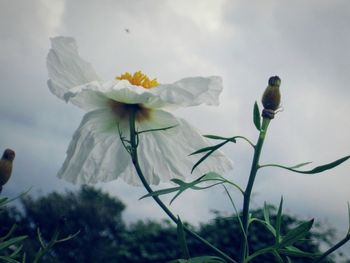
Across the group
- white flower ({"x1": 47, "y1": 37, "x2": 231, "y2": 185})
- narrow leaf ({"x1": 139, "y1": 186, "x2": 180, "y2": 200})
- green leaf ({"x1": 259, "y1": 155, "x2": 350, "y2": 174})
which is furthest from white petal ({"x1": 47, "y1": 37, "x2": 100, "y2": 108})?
green leaf ({"x1": 259, "y1": 155, "x2": 350, "y2": 174})

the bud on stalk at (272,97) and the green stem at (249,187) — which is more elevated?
the bud on stalk at (272,97)

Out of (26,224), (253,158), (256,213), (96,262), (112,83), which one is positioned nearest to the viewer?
(253,158)

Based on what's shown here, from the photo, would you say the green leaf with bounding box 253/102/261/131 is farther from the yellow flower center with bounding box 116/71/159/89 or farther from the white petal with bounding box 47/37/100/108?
the white petal with bounding box 47/37/100/108

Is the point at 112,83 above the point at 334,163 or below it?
above

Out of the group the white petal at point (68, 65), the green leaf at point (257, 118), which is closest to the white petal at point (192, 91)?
the green leaf at point (257, 118)

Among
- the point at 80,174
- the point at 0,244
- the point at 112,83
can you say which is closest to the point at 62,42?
the point at 112,83

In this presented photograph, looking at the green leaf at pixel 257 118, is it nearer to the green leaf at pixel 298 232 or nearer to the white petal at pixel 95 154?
the green leaf at pixel 298 232

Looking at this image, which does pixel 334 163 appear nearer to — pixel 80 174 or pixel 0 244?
pixel 80 174

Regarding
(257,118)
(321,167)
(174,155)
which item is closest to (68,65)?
(174,155)
